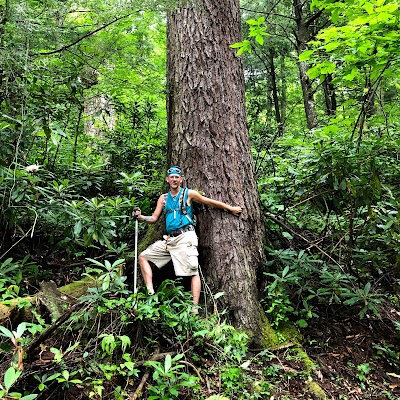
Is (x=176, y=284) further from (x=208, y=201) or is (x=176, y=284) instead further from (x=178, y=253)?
(x=208, y=201)

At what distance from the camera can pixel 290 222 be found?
5.17m

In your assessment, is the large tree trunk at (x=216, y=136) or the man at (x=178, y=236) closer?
the man at (x=178, y=236)

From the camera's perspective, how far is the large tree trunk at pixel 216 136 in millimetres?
3994

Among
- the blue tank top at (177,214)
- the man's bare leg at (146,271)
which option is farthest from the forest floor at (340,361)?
the blue tank top at (177,214)

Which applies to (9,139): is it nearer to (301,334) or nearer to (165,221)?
(165,221)

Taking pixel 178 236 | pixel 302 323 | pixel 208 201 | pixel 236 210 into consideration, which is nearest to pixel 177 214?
pixel 178 236

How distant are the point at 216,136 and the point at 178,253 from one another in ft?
4.86

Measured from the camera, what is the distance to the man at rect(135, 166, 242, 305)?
12.7 ft

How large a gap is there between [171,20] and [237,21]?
0.88m

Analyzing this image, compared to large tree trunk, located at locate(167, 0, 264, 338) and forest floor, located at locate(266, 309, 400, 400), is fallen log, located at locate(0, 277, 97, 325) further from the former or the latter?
forest floor, located at locate(266, 309, 400, 400)

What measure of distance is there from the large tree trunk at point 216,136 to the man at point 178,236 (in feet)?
0.52

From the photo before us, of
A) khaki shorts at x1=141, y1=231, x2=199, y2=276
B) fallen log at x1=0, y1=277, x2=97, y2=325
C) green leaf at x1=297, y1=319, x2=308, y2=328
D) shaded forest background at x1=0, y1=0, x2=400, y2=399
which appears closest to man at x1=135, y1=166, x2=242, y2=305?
khaki shorts at x1=141, y1=231, x2=199, y2=276

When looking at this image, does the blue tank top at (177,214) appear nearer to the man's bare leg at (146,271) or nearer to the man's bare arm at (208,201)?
the man's bare arm at (208,201)

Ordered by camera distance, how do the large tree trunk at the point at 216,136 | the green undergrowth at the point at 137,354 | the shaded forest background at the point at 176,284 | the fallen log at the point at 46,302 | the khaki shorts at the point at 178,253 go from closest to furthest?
the green undergrowth at the point at 137,354 → the shaded forest background at the point at 176,284 → the fallen log at the point at 46,302 → the khaki shorts at the point at 178,253 → the large tree trunk at the point at 216,136
